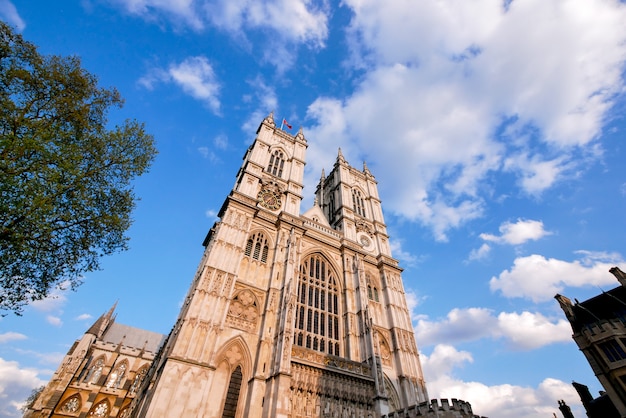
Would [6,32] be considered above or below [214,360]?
above

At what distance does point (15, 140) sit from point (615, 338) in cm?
2916

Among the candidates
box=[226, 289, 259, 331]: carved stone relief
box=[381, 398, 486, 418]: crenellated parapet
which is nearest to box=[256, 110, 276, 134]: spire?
box=[226, 289, 259, 331]: carved stone relief

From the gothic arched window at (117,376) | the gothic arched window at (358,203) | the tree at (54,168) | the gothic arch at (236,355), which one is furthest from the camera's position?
the gothic arched window at (117,376)

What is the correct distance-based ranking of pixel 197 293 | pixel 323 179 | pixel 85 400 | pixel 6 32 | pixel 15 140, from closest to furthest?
1. pixel 15 140
2. pixel 6 32
3. pixel 197 293
4. pixel 85 400
5. pixel 323 179

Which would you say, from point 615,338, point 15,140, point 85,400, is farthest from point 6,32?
point 85,400

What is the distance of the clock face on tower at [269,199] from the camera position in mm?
25328

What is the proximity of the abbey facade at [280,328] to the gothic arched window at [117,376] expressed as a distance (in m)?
0.11

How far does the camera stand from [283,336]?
16.4m

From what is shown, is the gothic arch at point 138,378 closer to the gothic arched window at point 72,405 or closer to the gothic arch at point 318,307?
the gothic arched window at point 72,405

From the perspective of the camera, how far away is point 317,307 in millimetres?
21250

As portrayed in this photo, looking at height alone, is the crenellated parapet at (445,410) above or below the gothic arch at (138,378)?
below

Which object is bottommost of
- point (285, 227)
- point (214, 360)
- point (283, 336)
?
point (214, 360)

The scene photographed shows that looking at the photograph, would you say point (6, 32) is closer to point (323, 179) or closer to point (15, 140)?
point (15, 140)

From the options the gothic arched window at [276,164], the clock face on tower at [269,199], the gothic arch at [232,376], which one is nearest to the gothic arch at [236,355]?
the gothic arch at [232,376]
